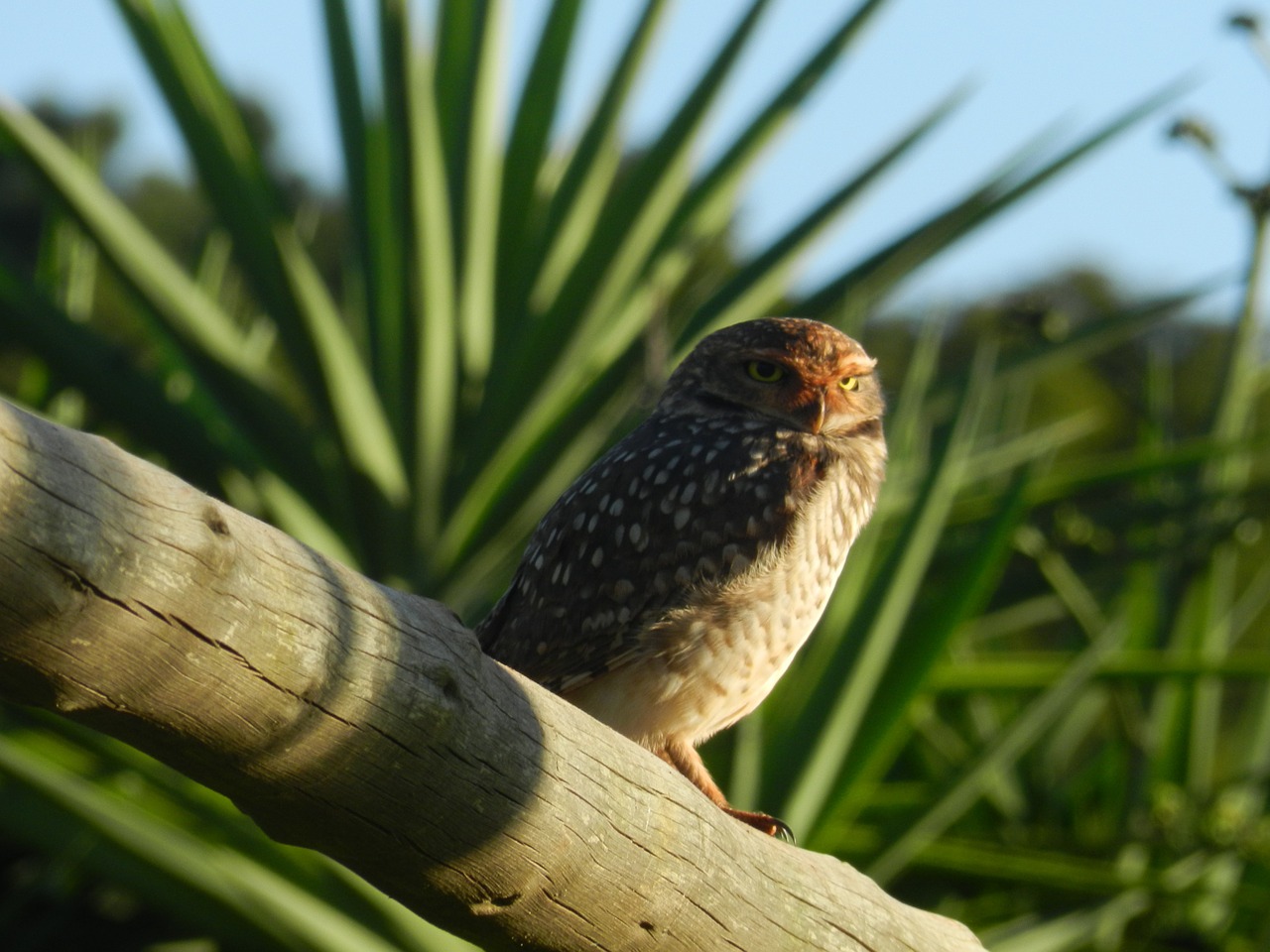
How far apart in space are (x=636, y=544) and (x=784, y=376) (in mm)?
646

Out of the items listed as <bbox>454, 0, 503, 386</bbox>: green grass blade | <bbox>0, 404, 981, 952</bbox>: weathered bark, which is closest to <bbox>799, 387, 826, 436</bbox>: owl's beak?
<bbox>0, 404, 981, 952</bbox>: weathered bark

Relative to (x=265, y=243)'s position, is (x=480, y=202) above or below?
above

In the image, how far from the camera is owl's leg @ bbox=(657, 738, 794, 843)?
288 cm

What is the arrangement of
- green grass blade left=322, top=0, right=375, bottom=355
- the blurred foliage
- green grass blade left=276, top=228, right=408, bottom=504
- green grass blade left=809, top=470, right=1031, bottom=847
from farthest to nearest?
green grass blade left=322, top=0, right=375, bottom=355, green grass blade left=276, top=228, right=408, bottom=504, the blurred foliage, green grass blade left=809, top=470, right=1031, bottom=847

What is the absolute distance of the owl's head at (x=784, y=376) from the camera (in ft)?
11.5

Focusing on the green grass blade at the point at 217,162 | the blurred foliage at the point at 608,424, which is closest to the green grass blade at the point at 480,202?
the blurred foliage at the point at 608,424

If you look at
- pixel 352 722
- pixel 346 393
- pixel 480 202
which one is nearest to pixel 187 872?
pixel 352 722

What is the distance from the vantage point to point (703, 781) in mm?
3066

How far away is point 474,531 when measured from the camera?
4723mm

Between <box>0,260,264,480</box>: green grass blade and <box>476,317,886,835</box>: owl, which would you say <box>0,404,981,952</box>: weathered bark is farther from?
<box>0,260,264,480</box>: green grass blade

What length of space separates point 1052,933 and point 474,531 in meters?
2.37

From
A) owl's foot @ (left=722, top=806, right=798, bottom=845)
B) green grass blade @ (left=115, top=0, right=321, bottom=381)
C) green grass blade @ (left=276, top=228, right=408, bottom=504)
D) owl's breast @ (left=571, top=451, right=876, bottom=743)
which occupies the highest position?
green grass blade @ (left=115, top=0, right=321, bottom=381)

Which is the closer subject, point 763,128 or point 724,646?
point 724,646

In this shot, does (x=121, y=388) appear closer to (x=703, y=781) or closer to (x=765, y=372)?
(x=765, y=372)
